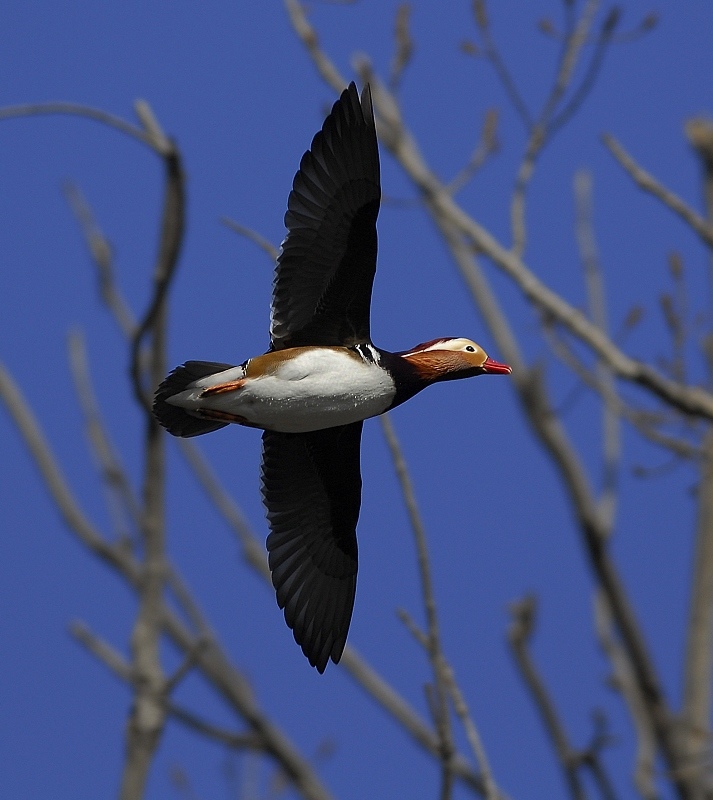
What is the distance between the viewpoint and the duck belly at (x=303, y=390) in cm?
490

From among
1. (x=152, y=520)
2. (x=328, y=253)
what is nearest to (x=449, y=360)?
(x=328, y=253)

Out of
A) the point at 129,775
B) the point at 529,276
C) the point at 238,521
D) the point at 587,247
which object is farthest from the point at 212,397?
the point at 587,247

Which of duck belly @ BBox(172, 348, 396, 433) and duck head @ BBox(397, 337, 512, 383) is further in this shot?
duck head @ BBox(397, 337, 512, 383)

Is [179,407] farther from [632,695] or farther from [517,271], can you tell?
[632,695]

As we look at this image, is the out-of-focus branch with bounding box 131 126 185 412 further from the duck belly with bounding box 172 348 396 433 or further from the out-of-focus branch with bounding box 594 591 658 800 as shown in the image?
the out-of-focus branch with bounding box 594 591 658 800

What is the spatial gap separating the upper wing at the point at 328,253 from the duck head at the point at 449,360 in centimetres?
23

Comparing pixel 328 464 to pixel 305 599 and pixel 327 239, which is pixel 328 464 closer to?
pixel 305 599

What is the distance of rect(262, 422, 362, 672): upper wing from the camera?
568 cm

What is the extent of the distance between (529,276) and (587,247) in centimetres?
149

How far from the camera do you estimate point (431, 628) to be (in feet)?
16.1

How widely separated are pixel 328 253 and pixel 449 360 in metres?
0.63

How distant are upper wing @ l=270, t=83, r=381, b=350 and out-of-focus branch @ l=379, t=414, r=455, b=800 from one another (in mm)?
437

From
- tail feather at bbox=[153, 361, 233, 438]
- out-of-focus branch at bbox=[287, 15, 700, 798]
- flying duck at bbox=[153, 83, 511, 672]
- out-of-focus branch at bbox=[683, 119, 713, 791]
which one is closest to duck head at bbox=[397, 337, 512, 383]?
flying duck at bbox=[153, 83, 511, 672]

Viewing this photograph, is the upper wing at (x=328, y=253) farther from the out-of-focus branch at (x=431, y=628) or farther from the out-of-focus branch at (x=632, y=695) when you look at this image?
the out-of-focus branch at (x=632, y=695)
